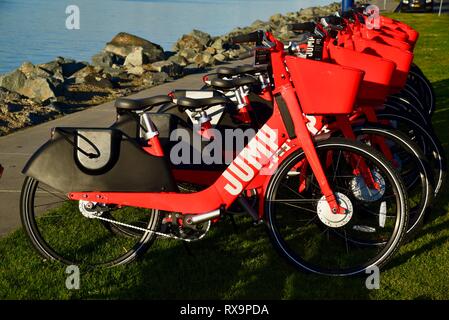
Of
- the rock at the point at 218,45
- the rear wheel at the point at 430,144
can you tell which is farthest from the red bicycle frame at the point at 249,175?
the rock at the point at 218,45

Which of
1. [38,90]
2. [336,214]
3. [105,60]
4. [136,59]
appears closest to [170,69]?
[136,59]

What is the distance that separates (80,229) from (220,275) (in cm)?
129

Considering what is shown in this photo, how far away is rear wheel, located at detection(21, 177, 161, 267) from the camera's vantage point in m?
4.15

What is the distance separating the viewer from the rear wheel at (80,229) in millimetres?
4152

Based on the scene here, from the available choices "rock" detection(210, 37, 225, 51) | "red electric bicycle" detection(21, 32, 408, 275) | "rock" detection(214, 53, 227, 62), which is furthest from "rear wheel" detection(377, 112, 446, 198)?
"rock" detection(210, 37, 225, 51)

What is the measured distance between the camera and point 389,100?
18.3ft

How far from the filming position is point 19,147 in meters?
7.39

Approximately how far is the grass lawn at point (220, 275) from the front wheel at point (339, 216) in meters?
0.16

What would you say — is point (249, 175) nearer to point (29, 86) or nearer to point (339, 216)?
point (339, 216)

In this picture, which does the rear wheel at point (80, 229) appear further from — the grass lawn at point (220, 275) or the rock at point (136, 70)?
the rock at point (136, 70)

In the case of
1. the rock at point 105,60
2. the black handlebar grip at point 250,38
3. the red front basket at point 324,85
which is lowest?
the rock at point 105,60

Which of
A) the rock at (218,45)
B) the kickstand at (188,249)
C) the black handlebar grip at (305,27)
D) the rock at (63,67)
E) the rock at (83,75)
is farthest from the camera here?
the rock at (218,45)
